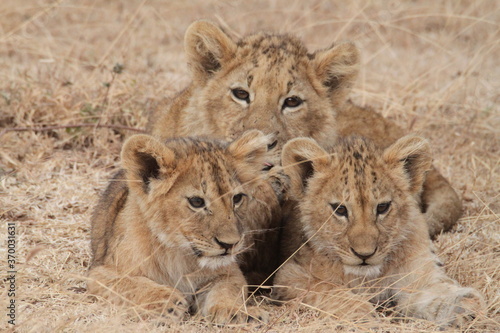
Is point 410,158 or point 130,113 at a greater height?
point 410,158

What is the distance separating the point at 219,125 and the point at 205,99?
0.26 meters

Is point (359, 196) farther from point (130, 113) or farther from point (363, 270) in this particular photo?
point (130, 113)

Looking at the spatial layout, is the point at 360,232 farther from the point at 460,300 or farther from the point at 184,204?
the point at 184,204

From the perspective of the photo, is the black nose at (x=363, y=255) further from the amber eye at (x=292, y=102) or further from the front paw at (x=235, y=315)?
the amber eye at (x=292, y=102)

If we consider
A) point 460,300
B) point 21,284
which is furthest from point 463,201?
point 21,284

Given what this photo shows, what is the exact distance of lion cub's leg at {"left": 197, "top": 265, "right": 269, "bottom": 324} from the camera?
4234mm

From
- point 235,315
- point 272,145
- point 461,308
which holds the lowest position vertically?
point 235,315

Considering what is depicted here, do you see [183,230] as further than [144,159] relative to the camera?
No

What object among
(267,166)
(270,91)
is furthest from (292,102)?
(267,166)

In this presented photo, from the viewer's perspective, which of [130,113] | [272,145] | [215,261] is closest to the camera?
[215,261]

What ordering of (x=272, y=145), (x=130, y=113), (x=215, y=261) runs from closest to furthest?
1. (x=215, y=261)
2. (x=272, y=145)
3. (x=130, y=113)

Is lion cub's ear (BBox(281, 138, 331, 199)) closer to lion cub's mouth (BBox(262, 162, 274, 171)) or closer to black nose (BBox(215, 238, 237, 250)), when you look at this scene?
lion cub's mouth (BBox(262, 162, 274, 171))

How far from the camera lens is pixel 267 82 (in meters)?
5.36

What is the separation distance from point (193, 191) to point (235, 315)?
0.70 metres
